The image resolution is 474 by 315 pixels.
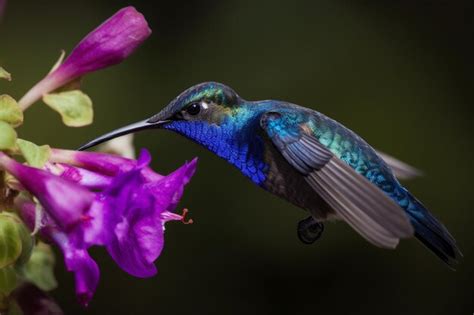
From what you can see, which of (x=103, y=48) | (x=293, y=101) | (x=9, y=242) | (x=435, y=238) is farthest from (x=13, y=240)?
(x=293, y=101)

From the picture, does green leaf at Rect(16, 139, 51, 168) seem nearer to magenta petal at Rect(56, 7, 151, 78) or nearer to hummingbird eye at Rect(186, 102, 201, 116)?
magenta petal at Rect(56, 7, 151, 78)

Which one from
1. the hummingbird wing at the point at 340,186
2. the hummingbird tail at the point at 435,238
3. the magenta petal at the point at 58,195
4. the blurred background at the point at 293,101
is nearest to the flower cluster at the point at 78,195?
the magenta petal at the point at 58,195

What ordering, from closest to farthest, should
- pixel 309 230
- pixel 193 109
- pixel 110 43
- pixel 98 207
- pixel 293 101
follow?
pixel 98 207, pixel 110 43, pixel 193 109, pixel 309 230, pixel 293 101

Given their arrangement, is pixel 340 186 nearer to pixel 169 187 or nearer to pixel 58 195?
pixel 169 187

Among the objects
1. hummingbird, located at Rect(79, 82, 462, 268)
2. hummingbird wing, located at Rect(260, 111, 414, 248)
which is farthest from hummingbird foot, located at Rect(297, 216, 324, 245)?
hummingbird wing, located at Rect(260, 111, 414, 248)

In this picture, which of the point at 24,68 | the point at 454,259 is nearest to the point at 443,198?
the point at 24,68

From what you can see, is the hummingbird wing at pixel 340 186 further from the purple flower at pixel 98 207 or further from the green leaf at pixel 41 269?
the green leaf at pixel 41 269

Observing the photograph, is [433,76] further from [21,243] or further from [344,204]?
[21,243]
